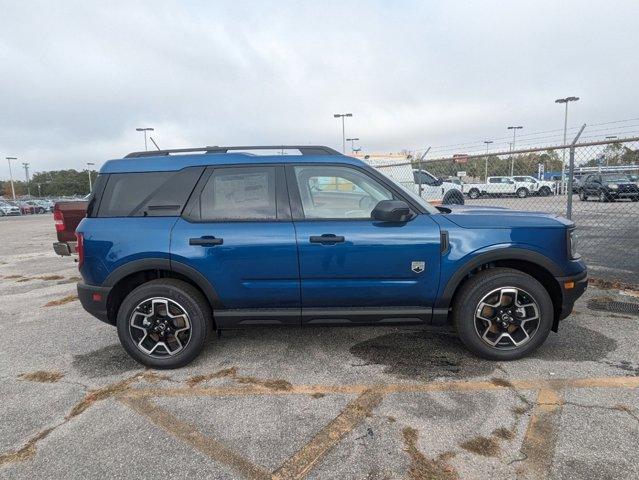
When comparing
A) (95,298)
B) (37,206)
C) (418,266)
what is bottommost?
(95,298)

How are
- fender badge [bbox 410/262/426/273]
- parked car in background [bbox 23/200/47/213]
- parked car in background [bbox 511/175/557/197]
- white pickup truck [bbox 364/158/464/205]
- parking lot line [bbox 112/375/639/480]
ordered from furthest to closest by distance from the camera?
parked car in background [bbox 23/200/47/213] → white pickup truck [bbox 364/158/464/205] → parked car in background [bbox 511/175/557/197] → fender badge [bbox 410/262/426/273] → parking lot line [bbox 112/375/639/480]

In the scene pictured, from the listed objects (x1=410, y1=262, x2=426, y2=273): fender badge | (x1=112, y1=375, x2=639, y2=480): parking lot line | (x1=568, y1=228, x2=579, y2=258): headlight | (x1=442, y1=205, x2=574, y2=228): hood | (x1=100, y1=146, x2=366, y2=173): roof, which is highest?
(x1=100, y1=146, x2=366, y2=173): roof

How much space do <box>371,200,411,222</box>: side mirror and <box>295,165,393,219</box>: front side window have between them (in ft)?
0.46

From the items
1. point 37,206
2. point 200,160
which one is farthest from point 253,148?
point 37,206

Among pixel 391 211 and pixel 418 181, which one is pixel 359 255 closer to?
pixel 391 211

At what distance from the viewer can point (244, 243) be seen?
3275 millimetres

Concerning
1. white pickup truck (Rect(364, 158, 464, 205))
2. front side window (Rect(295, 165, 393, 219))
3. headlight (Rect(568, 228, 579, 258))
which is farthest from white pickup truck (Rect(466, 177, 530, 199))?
front side window (Rect(295, 165, 393, 219))

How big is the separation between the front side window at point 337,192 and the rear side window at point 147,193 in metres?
0.91

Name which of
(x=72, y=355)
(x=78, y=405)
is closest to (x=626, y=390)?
(x=78, y=405)

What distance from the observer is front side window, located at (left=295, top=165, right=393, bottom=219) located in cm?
340

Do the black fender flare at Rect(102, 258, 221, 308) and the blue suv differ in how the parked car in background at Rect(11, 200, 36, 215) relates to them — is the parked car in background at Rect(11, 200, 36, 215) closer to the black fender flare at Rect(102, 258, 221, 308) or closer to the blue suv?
the blue suv

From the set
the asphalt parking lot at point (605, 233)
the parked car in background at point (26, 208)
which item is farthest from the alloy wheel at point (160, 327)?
the parked car in background at point (26, 208)

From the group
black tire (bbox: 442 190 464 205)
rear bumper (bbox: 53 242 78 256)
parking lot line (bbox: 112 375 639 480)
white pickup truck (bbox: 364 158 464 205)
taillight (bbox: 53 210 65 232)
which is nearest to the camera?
parking lot line (bbox: 112 375 639 480)

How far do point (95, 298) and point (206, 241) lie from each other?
109 centimetres
